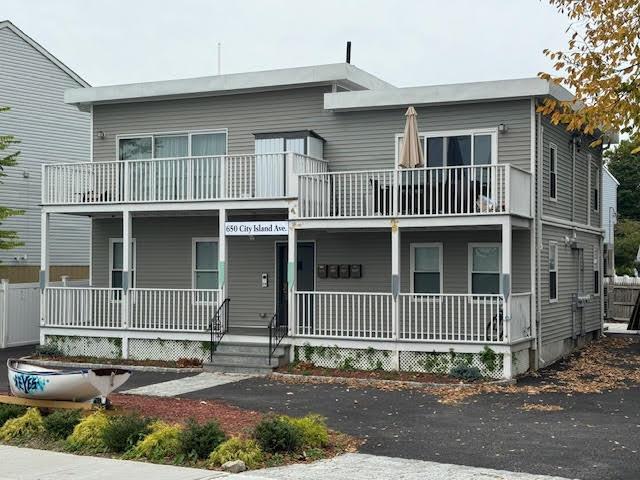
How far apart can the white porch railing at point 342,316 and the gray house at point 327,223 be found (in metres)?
0.09

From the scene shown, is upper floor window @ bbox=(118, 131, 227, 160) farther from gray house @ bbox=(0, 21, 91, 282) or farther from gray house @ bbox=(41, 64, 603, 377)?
gray house @ bbox=(0, 21, 91, 282)

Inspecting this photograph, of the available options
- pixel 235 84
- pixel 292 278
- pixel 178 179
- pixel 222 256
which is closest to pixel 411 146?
pixel 292 278

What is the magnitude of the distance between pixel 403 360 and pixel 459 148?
4.98m

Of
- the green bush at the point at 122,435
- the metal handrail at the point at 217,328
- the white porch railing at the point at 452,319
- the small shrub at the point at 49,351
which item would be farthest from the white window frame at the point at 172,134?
the green bush at the point at 122,435

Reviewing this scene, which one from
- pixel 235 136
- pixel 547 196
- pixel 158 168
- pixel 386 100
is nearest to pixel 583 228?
pixel 547 196

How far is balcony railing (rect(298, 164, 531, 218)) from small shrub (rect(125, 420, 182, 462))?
8674mm

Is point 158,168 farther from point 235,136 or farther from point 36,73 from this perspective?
point 36,73

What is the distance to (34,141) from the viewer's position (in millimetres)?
28234

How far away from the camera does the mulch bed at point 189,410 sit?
1230 centimetres

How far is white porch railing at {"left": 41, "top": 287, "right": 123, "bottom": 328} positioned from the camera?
21.1 meters

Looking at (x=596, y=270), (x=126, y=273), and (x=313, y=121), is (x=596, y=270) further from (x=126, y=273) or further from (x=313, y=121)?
(x=126, y=273)

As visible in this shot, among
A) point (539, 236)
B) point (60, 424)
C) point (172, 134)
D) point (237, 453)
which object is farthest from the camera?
point (172, 134)

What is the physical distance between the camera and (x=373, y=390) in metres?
16.3

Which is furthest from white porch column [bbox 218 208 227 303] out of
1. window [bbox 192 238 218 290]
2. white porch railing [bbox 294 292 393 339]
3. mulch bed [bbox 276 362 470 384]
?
mulch bed [bbox 276 362 470 384]
